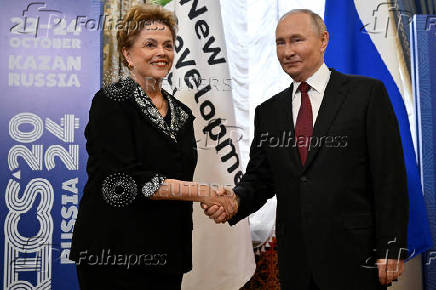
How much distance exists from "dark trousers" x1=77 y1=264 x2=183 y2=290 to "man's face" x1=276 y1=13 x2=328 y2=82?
1.08 meters

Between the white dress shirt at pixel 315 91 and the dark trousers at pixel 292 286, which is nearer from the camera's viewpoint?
the dark trousers at pixel 292 286

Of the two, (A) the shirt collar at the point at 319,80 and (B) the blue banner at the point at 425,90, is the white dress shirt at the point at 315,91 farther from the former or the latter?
(B) the blue banner at the point at 425,90

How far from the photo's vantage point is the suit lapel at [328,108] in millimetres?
1821

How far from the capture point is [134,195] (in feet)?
5.70

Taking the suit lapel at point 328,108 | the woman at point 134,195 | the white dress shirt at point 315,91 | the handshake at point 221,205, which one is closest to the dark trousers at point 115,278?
the woman at point 134,195

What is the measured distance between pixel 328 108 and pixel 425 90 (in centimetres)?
117

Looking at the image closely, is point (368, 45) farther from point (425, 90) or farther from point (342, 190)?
point (342, 190)

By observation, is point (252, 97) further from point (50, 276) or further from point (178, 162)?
point (50, 276)

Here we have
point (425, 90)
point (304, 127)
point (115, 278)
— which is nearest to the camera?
point (115, 278)

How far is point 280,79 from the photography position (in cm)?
317

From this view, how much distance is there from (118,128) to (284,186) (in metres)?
0.73

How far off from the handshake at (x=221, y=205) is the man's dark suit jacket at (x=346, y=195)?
382 mm

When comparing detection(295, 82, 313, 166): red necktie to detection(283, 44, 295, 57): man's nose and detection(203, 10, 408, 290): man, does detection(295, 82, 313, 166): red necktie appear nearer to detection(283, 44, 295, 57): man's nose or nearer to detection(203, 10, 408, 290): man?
detection(203, 10, 408, 290): man

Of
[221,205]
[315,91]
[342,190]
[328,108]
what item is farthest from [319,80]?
[221,205]
